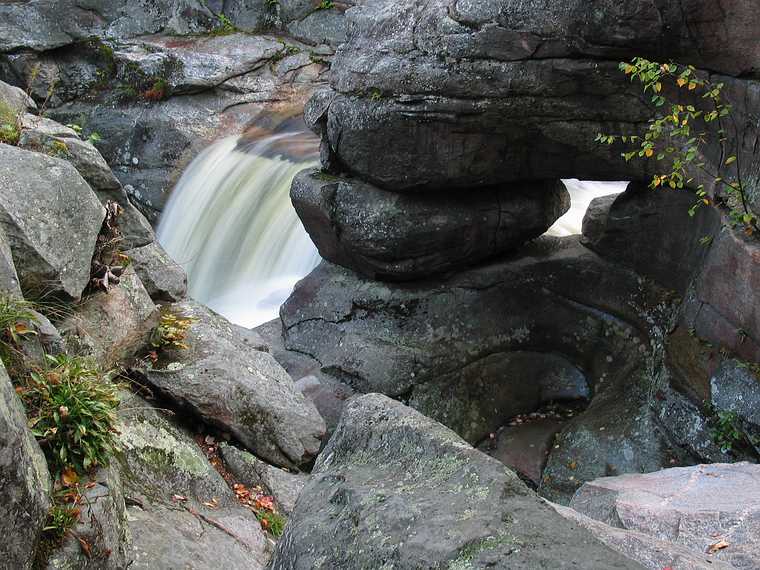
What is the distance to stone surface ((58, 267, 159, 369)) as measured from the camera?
17.3 ft

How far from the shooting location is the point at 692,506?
15.1 ft

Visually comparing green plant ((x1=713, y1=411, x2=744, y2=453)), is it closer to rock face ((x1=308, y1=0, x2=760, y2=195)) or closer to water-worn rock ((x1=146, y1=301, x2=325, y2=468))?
rock face ((x1=308, y1=0, x2=760, y2=195))

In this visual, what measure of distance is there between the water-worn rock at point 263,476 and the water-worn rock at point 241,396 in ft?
0.41

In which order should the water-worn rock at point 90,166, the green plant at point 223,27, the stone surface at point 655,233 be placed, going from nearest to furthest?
the water-worn rock at point 90,166
the stone surface at point 655,233
the green plant at point 223,27

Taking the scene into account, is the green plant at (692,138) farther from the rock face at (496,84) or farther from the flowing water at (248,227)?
the flowing water at (248,227)

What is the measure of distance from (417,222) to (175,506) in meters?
5.35

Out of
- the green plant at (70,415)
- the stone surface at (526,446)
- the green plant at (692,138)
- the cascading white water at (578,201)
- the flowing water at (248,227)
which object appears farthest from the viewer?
the flowing water at (248,227)

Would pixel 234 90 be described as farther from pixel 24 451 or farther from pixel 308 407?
pixel 24 451

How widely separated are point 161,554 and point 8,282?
5.67 feet

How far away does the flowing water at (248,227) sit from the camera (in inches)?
462

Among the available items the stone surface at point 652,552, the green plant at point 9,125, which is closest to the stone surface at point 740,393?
the stone surface at point 652,552

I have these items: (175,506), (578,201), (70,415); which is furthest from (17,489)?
(578,201)

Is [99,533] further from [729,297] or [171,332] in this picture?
[729,297]

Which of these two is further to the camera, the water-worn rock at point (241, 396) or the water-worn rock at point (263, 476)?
the water-worn rock at point (241, 396)
